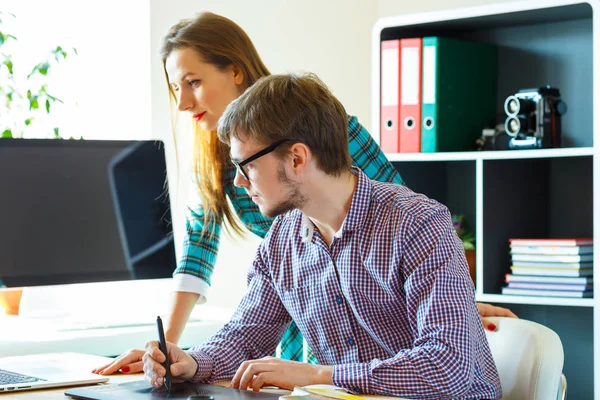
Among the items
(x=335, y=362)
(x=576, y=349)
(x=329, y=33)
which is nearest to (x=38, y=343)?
(x=335, y=362)

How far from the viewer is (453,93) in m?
2.84

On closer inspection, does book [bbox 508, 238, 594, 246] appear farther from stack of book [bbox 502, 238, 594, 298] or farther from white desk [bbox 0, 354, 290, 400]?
white desk [bbox 0, 354, 290, 400]

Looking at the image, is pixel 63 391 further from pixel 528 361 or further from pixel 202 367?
pixel 528 361

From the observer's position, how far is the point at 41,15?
299 cm

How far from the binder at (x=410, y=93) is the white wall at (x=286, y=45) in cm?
48

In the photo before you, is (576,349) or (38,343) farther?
(576,349)

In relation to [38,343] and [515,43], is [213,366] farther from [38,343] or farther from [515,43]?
[515,43]

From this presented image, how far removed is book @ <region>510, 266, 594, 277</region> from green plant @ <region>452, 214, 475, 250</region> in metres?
0.18

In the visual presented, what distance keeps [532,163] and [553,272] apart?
0.41m

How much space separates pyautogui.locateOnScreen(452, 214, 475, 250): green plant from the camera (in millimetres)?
2887

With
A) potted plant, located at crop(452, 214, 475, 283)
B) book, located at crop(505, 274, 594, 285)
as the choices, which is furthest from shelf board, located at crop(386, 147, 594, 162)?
book, located at crop(505, 274, 594, 285)

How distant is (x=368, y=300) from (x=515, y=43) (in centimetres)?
178

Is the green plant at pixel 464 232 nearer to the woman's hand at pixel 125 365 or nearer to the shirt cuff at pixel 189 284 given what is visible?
the shirt cuff at pixel 189 284

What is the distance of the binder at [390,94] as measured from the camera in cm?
287
